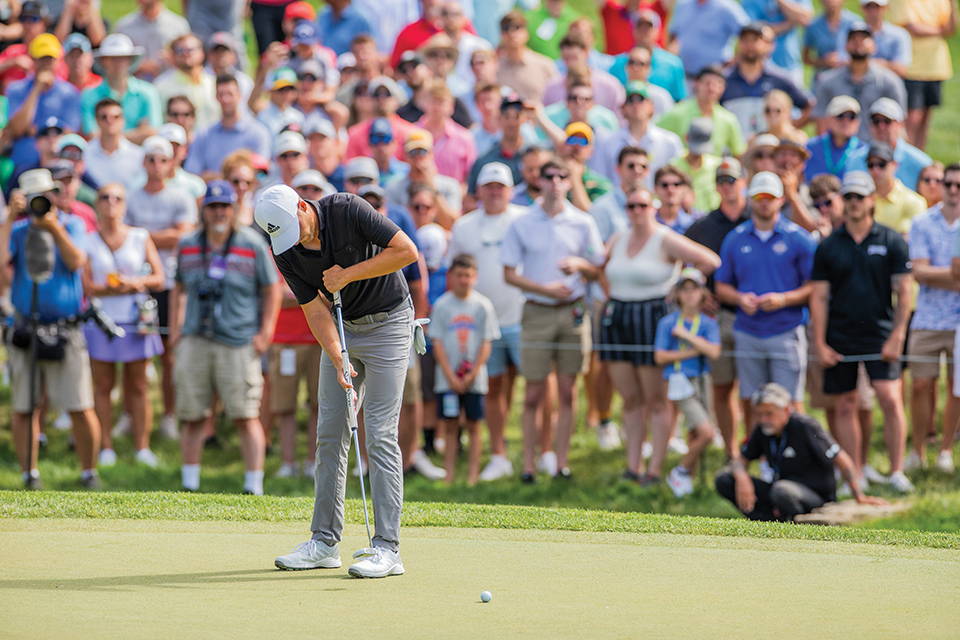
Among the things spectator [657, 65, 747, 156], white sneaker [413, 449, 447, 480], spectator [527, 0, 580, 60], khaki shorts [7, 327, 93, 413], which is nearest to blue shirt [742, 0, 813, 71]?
spectator [527, 0, 580, 60]

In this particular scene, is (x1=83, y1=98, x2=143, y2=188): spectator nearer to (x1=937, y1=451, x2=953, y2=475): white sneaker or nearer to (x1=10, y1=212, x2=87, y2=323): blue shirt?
(x1=10, y1=212, x2=87, y2=323): blue shirt

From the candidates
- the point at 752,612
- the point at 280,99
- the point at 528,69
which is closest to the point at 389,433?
the point at 752,612

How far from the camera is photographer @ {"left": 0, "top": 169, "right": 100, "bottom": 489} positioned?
983 centimetres

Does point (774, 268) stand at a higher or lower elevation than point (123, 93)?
lower

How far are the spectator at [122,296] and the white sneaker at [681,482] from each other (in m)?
4.56

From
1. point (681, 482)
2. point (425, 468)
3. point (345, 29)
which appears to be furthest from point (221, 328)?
point (345, 29)

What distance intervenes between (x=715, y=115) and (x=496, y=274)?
10.9 feet

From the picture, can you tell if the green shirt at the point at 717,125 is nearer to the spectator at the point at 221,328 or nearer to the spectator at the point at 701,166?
the spectator at the point at 701,166

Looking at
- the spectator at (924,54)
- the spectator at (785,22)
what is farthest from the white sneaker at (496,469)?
the spectator at (924,54)

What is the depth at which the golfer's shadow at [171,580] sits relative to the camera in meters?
5.44

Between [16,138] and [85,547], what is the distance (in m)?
7.76

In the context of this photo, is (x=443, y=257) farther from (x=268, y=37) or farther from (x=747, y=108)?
(x=268, y=37)

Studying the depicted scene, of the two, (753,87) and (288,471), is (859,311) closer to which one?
(753,87)

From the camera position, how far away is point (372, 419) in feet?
19.9
